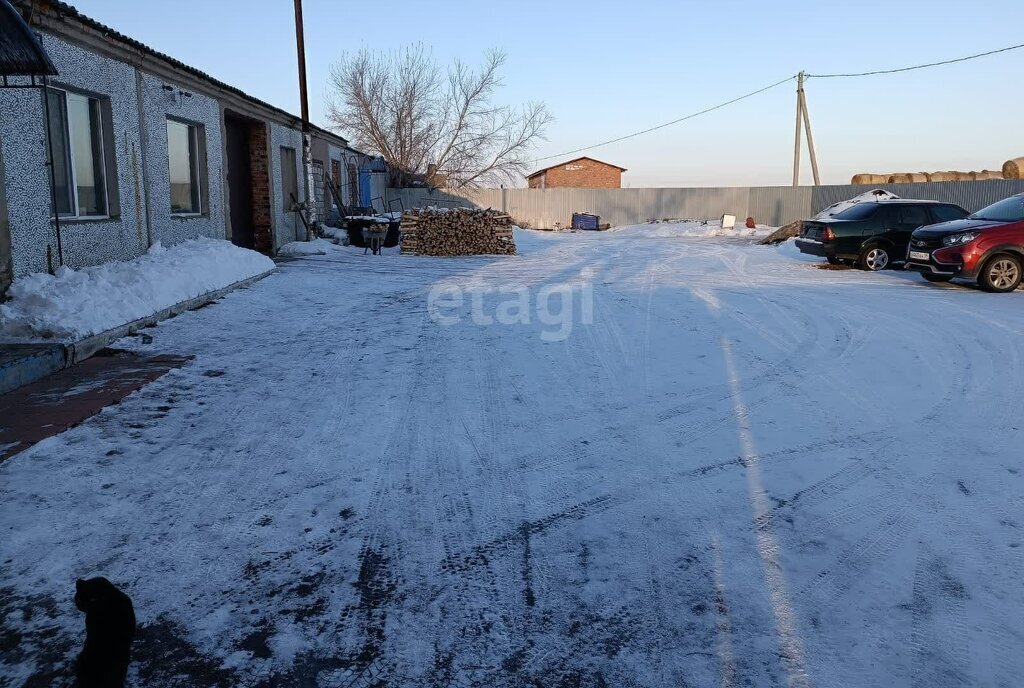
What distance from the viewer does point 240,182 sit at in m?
16.5

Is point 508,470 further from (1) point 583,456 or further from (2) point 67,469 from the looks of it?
(2) point 67,469

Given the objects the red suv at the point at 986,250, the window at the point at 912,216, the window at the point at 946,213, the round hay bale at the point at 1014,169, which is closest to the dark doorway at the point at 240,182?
the red suv at the point at 986,250

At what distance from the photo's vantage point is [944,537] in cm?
339

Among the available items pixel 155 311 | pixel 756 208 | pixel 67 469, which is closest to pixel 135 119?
pixel 155 311

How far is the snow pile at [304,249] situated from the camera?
17.4 m

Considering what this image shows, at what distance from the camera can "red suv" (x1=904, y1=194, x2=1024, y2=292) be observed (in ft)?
37.2

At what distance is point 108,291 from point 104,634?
6.27m

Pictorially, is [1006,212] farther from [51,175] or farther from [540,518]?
[51,175]

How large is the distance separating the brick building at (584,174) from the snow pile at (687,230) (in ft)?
72.7

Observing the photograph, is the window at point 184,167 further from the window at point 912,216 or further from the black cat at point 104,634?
the window at point 912,216

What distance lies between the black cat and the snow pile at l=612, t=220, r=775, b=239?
93.4ft

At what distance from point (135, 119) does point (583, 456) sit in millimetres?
9430

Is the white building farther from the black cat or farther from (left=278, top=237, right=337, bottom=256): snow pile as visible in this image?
the black cat

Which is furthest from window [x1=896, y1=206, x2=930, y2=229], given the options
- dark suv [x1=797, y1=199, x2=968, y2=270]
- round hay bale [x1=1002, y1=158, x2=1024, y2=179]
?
round hay bale [x1=1002, y1=158, x2=1024, y2=179]
